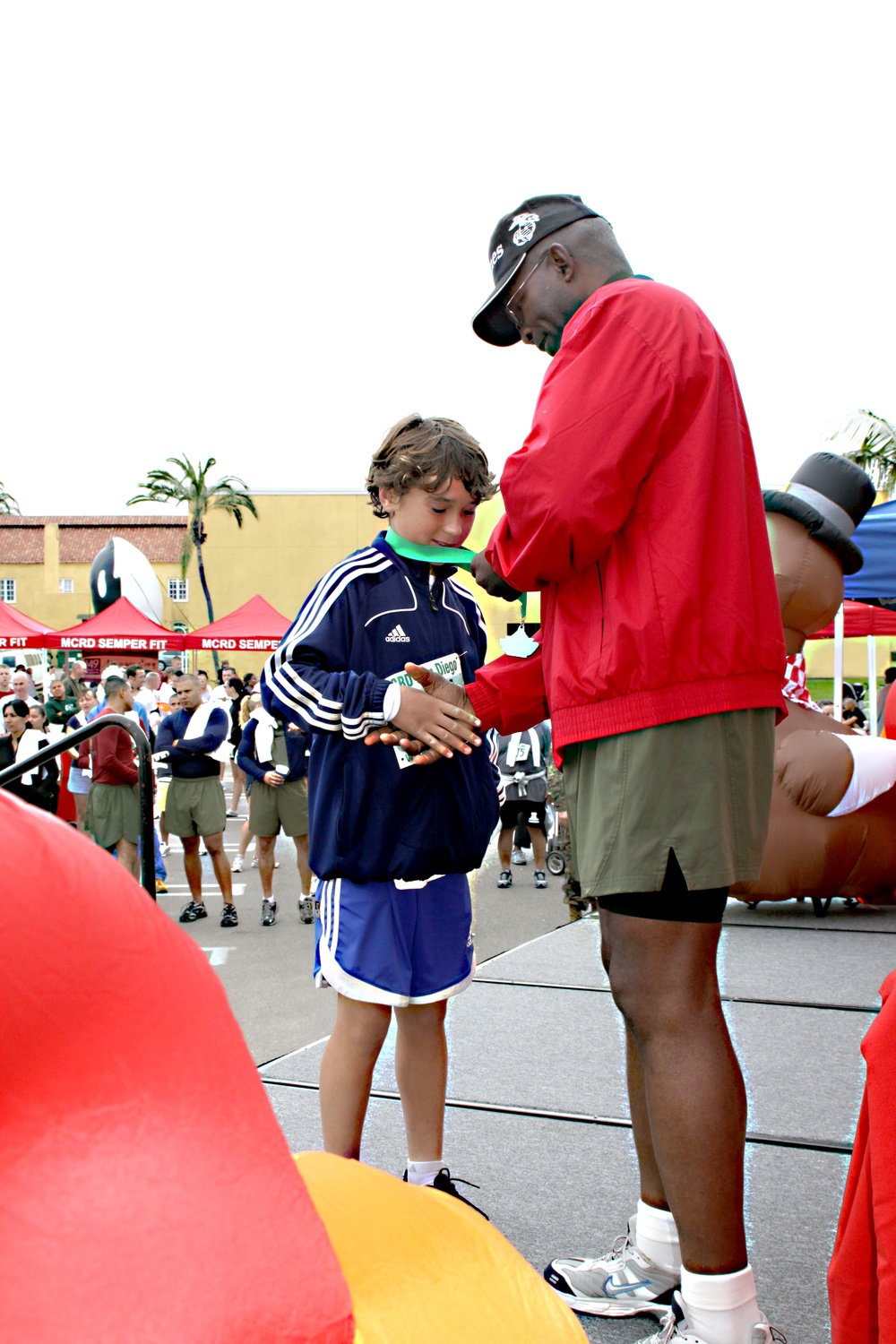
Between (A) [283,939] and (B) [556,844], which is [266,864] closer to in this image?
(A) [283,939]

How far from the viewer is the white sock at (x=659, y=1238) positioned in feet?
7.07

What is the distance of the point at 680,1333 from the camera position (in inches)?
70.2

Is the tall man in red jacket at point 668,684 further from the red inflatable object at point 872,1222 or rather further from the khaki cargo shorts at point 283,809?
the khaki cargo shorts at point 283,809

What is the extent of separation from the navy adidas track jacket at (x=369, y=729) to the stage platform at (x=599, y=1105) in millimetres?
869

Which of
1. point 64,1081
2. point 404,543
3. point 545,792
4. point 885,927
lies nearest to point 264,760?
point 545,792

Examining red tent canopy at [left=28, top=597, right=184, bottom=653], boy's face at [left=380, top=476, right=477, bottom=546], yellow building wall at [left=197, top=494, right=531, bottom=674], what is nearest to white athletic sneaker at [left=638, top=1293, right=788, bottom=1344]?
boy's face at [left=380, top=476, right=477, bottom=546]

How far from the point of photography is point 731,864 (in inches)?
70.4

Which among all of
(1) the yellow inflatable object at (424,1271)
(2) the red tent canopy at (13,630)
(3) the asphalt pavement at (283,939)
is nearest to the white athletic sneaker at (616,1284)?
(1) the yellow inflatable object at (424,1271)

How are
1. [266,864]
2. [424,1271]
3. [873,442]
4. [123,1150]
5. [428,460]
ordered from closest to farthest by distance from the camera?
[123,1150] → [424,1271] → [428,460] → [266,864] → [873,442]

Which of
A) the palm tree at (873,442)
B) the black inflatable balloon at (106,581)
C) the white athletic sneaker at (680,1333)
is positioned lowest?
the white athletic sneaker at (680,1333)

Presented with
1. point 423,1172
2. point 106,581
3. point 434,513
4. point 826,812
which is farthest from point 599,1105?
point 106,581

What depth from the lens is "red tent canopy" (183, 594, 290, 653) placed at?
20.7m

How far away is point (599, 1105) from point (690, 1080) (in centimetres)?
166

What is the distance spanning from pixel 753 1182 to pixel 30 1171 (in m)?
2.24
